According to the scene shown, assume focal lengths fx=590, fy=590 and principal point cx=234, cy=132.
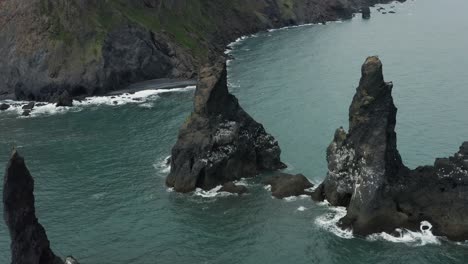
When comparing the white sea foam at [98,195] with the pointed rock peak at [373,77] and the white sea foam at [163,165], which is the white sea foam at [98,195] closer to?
the white sea foam at [163,165]

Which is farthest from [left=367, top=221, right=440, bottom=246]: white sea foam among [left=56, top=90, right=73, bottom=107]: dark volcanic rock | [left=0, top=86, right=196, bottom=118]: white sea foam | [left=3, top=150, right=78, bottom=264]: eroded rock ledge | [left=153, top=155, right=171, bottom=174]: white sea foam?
[left=56, top=90, right=73, bottom=107]: dark volcanic rock

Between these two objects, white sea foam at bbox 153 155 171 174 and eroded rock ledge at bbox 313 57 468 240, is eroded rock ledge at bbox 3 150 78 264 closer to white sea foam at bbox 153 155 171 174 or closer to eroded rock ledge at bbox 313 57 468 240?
eroded rock ledge at bbox 313 57 468 240

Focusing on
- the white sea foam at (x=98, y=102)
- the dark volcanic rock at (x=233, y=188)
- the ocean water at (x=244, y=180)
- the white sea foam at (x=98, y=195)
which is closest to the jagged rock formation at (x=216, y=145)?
the dark volcanic rock at (x=233, y=188)

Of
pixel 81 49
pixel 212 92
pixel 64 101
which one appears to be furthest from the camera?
pixel 81 49

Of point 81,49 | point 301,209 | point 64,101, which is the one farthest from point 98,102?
point 301,209

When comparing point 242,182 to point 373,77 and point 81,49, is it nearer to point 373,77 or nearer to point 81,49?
point 373,77

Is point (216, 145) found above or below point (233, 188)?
above
